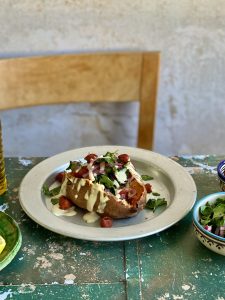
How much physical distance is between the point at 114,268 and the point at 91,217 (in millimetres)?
171

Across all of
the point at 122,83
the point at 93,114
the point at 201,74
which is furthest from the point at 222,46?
the point at 93,114

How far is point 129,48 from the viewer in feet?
6.23

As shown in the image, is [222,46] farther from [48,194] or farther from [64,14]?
[48,194]

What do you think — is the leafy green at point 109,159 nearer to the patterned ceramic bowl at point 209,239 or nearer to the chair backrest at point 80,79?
the patterned ceramic bowl at point 209,239

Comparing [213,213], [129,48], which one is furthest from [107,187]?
[129,48]

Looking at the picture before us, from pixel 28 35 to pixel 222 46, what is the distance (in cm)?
71

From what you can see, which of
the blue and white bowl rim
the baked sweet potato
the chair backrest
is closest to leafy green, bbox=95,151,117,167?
the baked sweet potato

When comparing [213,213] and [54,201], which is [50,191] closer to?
[54,201]

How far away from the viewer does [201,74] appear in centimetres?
197

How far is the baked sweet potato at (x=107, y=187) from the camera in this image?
1.17 meters

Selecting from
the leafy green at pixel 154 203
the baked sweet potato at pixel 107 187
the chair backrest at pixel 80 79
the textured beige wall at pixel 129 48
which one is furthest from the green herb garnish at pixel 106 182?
the textured beige wall at pixel 129 48

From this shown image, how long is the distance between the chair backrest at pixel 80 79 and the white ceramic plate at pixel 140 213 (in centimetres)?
40

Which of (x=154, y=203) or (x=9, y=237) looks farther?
(x=154, y=203)

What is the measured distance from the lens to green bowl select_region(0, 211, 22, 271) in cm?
102
